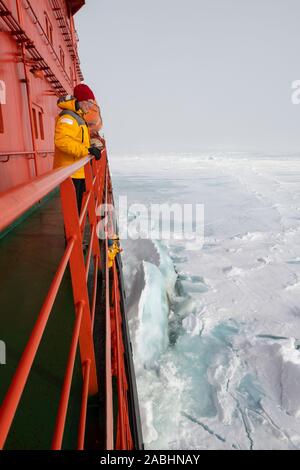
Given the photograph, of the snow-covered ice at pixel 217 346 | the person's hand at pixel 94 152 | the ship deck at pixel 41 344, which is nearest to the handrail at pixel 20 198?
the ship deck at pixel 41 344

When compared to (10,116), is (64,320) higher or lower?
lower

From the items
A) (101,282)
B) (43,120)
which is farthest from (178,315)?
(43,120)

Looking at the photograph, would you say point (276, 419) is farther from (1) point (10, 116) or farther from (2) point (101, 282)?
(1) point (10, 116)

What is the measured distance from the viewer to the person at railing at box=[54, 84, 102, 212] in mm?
2693

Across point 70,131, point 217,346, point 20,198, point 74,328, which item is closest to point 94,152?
point 70,131

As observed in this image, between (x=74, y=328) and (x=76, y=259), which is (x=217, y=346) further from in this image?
(x=74, y=328)

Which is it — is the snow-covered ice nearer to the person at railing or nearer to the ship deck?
the ship deck

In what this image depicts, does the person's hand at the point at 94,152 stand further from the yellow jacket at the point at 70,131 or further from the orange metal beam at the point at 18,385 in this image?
the orange metal beam at the point at 18,385

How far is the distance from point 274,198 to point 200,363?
17774 millimetres

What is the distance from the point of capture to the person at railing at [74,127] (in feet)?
8.84

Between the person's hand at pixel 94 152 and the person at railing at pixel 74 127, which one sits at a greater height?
the person at railing at pixel 74 127

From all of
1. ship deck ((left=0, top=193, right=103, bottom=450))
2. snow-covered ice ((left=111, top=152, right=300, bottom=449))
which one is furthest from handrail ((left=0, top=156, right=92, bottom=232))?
snow-covered ice ((left=111, top=152, right=300, bottom=449))

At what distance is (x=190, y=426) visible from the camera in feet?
12.1
